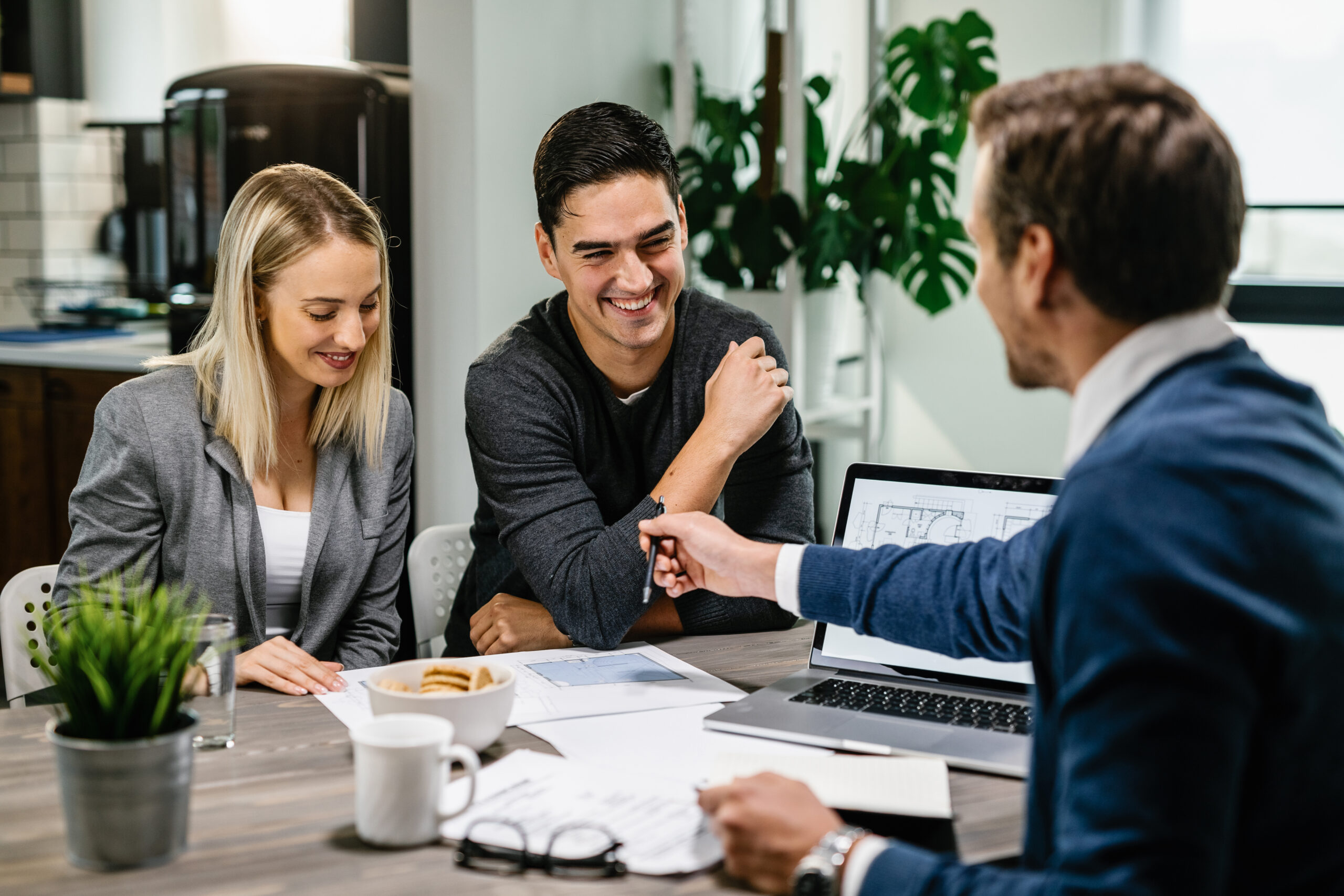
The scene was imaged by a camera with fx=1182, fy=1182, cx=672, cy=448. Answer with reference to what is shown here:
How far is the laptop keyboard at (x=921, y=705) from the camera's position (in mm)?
1249

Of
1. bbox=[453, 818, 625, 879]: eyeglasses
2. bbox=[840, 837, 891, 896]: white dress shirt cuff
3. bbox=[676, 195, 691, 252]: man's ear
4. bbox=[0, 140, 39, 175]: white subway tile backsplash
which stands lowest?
bbox=[453, 818, 625, 879]: eyeglasses

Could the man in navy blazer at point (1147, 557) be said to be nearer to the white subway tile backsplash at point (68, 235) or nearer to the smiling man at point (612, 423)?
the smiling man at point (612, 423)

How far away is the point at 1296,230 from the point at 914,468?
9.71 ft

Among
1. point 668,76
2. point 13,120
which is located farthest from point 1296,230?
point 13,120

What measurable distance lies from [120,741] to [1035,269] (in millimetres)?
786

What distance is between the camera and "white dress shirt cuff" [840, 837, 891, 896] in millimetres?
846

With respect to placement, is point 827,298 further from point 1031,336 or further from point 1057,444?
point 1031,336

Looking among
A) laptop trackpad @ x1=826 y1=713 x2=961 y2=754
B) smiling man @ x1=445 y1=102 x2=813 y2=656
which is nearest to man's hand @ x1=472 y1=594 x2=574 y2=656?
smiling man @ x1=445 y1=102 x2=813 y2=656

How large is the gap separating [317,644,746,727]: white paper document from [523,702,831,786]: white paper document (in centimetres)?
3

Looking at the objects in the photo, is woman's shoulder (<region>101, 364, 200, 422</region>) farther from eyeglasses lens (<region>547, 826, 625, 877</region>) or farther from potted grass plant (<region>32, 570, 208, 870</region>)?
eyeglasses lens (<region>547, 826, 625, 877</region>)

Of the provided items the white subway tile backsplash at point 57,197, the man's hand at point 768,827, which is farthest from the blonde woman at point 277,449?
the white subway tile backsplash at point 57,197

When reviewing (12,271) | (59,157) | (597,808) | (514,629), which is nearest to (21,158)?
(59,157)

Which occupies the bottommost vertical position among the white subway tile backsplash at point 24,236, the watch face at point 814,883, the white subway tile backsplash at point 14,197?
the watch face at point 814,883

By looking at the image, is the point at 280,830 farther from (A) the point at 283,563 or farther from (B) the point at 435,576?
(B) the point at 435,576
